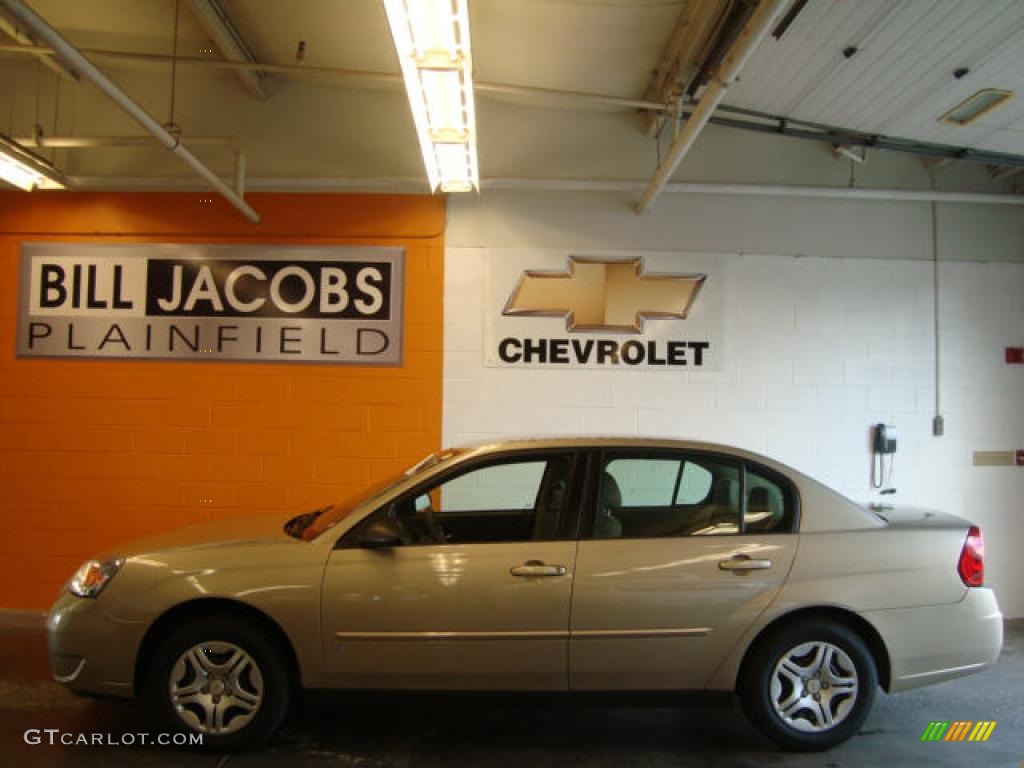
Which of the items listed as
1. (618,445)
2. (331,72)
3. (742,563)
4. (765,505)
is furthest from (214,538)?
(331,72)

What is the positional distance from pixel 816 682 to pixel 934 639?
0.62 m

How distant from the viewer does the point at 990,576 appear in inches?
247

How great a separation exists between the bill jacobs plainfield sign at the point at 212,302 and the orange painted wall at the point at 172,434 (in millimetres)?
112

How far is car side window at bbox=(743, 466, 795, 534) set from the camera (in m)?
3.77

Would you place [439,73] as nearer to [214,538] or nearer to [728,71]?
[728,71]

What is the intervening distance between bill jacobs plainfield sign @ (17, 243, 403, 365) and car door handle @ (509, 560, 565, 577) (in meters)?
3.03

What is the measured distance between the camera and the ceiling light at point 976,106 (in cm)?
516

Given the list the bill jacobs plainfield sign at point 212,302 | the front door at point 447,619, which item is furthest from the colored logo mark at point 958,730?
the bill jacobs plainfield sign at point 212,302

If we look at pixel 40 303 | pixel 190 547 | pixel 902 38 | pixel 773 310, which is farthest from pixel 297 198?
pixel 902 38

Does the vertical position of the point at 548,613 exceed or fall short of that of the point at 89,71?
it falls short

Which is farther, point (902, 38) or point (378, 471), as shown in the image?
point (378, 471)

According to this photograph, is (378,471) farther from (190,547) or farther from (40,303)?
(40,303)

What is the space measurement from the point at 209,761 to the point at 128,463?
339 centimetres

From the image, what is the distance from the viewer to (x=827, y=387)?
6.30 meters
